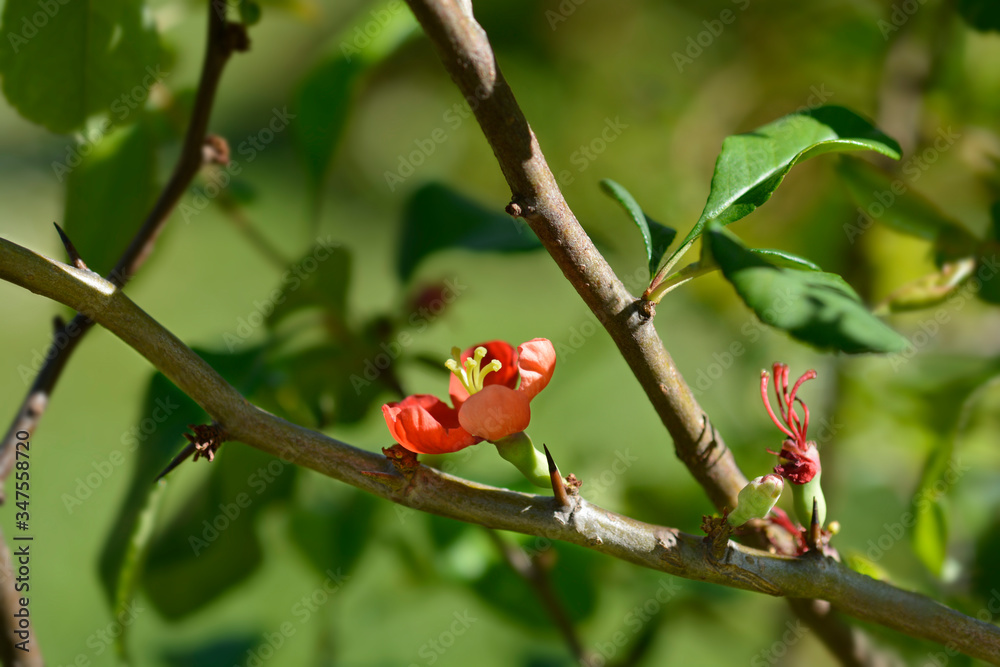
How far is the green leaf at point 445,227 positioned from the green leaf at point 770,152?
0.82 ft

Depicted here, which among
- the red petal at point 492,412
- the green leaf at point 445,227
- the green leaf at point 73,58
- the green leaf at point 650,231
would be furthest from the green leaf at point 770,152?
the green leaf at point 73,58

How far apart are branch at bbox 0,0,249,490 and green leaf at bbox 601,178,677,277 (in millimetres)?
338

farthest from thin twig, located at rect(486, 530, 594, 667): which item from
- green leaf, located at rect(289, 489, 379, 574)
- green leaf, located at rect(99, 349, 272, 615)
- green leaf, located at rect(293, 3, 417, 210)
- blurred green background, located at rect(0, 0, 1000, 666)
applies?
green leaf, located at rect(293, 3, 417, 210)

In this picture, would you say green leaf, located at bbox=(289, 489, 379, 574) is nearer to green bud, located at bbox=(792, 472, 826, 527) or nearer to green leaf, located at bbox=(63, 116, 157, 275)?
green leaf, located at bbox=(63, 116, 157, 275)

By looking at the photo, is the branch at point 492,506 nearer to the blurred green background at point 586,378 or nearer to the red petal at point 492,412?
the red petal at point 492,412

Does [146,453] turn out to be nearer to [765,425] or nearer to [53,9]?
[53,9]

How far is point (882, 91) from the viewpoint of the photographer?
103cm

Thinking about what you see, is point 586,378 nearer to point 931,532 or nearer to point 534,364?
point 931,532

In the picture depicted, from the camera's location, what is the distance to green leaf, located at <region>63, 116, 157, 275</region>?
27.5 inches

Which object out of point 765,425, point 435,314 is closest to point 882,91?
point 765,425

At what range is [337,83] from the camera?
0.76 metres

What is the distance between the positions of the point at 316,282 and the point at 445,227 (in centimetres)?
14

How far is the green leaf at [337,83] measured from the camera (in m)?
0.75

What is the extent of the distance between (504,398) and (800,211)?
3.47ft
